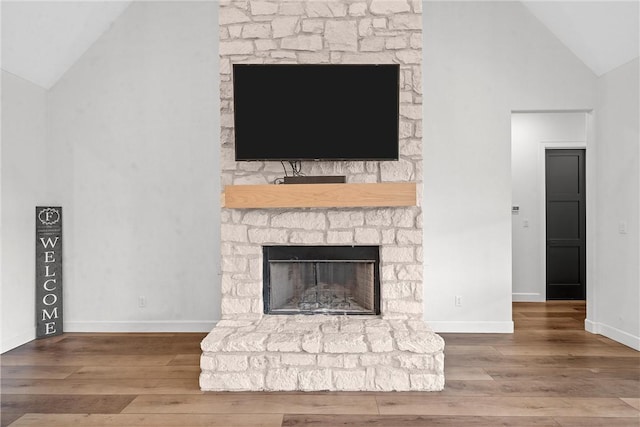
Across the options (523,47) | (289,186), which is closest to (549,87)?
(523,47)

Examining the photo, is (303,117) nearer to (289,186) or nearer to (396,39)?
(289,186)

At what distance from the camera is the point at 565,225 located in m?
5.88

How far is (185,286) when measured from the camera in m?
4.33

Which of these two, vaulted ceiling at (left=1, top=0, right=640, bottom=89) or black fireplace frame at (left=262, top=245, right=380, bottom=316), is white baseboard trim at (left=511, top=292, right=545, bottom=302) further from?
black fireplace frame at (left=262, top=245, right=380, bottom=316)

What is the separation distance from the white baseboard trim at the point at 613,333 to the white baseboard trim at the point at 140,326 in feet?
11.6

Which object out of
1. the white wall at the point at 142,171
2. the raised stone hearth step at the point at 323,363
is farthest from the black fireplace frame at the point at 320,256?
the white wall at the point at 142,171

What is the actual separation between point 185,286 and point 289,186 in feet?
5.85

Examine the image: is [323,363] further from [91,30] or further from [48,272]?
[91,30]

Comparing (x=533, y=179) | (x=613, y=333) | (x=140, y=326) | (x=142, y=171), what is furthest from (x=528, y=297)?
(x=142, y=171)

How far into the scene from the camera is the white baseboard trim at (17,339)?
3730 mm

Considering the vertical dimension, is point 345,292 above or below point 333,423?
above

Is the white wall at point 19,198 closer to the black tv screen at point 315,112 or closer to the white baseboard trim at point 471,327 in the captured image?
the black tv screen at point 315,112

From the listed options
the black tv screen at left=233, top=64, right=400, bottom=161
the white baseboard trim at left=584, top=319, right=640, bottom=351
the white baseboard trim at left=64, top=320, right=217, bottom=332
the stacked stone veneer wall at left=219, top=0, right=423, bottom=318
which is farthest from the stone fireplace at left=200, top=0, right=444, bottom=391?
the white baseboard trim at left=584, top=319, right=640, bottom=351

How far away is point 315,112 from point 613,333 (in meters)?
3.25
